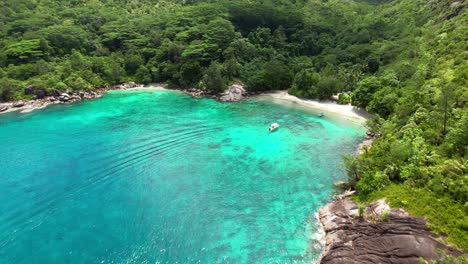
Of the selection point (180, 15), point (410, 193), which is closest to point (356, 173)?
point (410, 193)

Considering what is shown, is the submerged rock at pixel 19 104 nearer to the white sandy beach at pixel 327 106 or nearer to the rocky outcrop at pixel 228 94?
the rocky outcrop at pixel 228 94

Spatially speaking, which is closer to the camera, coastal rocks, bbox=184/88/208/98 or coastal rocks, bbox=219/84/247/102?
coastal rocks, bbox=219/84/247/102

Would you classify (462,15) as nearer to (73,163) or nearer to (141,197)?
(141,197)

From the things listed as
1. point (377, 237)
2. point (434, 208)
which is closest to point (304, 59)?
point (434, 208)

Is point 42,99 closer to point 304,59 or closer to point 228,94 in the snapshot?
point 228,94

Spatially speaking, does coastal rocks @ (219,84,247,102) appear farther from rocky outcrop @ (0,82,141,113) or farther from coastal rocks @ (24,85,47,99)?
coastal rocks @ (24,85,47,99)

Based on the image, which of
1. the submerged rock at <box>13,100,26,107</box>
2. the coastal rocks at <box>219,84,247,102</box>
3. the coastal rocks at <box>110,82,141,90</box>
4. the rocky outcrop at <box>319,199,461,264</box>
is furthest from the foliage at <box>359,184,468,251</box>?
the submerged rock at <box>13,100,26,107</box>
